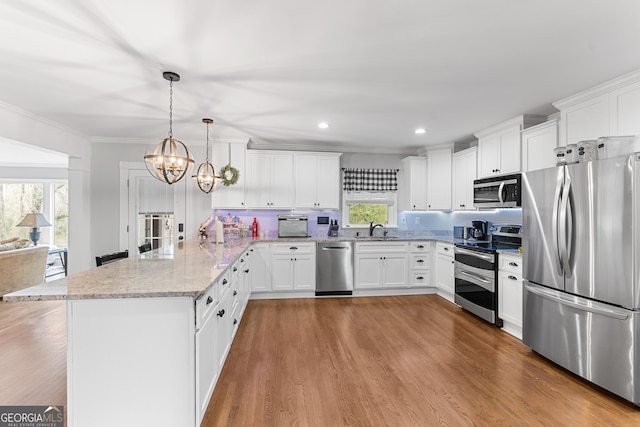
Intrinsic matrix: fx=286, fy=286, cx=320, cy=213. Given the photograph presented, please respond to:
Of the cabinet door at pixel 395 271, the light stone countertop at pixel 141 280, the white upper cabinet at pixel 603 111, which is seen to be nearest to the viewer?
the light stone countertop at pixel 141 280

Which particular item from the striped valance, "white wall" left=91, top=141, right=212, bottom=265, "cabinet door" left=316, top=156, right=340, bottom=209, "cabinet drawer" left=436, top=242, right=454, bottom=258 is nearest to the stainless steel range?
"cabinet drawer" left=436, top=242, right=454, bottom=258

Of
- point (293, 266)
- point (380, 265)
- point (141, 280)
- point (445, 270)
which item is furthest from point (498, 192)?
point (141, 280)

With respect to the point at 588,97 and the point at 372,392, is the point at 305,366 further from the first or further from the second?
the point at 588,97

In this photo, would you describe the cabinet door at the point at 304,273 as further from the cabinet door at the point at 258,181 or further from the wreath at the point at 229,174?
the wreath at the point at 229,174

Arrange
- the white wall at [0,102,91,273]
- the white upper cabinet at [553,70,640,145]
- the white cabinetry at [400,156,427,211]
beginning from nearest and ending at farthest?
1. the white upper cabinet at [553,70,640,145]
2. the white wall at [0,102,91,273]
3. the white cabinetry at [400,156,427,211]

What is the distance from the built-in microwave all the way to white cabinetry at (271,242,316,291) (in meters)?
2.46

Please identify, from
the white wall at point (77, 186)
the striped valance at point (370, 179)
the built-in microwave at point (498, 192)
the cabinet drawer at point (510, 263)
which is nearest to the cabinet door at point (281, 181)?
the striped valance at point (370, 179)

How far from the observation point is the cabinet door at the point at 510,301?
305 centimetres

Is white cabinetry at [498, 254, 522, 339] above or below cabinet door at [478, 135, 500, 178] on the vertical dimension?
below

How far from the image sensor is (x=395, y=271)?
461 cm

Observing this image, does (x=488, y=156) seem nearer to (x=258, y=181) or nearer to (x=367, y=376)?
(x=367, y=376)

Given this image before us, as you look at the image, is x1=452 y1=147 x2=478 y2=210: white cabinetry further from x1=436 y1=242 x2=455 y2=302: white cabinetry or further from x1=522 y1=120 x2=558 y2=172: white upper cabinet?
x1=522 y1=120 x2=558 y2=172: white upper cabinet

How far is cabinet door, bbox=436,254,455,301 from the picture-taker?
4.22 meters

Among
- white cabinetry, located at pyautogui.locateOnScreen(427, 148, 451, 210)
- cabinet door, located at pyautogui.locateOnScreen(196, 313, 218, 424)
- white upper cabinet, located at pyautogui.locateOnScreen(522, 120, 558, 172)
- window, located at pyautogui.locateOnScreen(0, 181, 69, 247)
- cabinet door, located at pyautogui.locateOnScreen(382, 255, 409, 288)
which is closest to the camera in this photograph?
cabinet door, located at pyautogui.locateOnScreen(196, 313, 218, 424)
